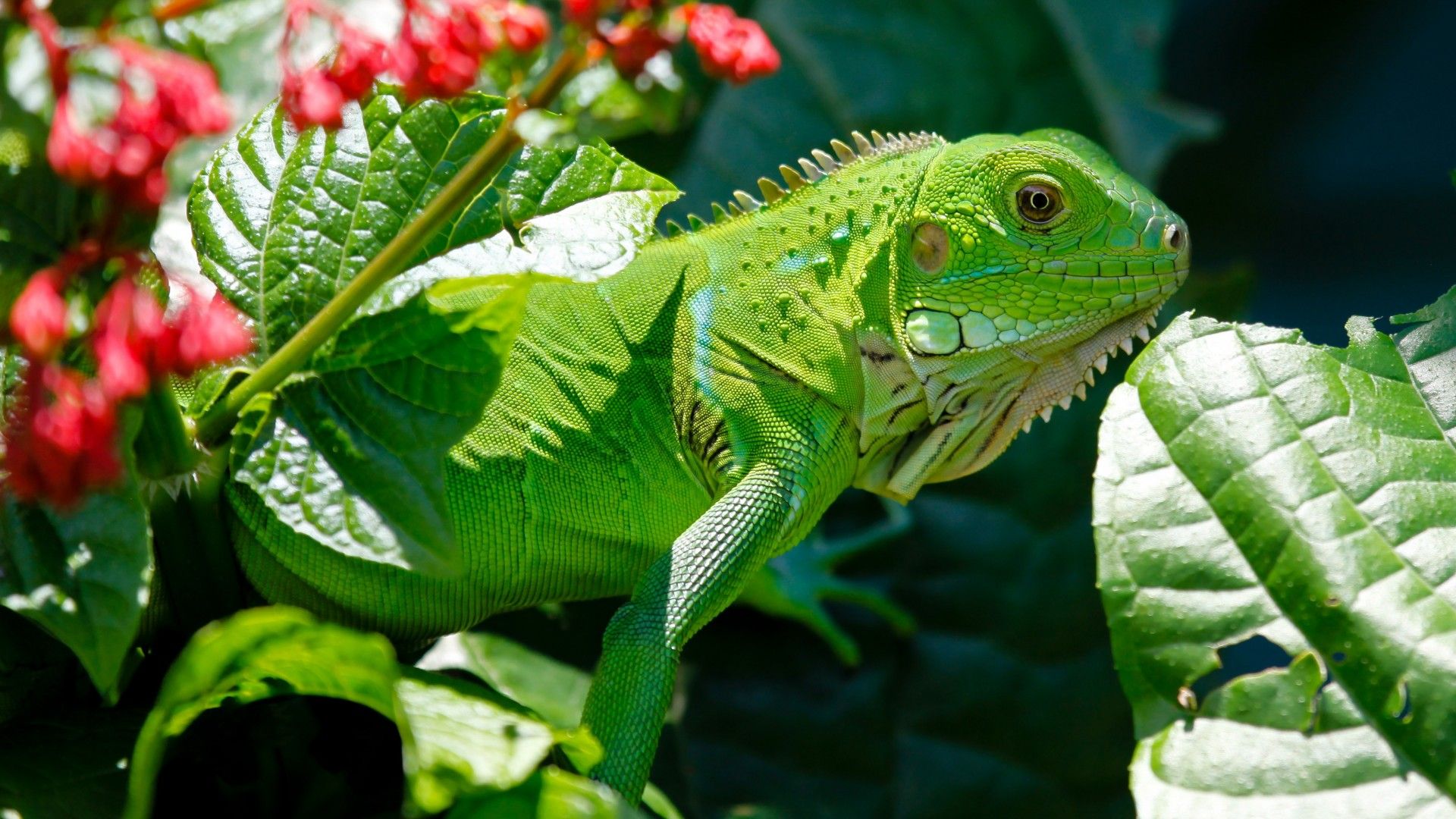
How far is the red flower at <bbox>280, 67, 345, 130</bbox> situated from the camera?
2.72 feet

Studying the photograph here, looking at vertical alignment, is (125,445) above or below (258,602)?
above

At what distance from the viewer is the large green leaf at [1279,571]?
1142 millimetres

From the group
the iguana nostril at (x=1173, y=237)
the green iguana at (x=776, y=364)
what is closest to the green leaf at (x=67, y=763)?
the green iguana at (x=776, y=364)

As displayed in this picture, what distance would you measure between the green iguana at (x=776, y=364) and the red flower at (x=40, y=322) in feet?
2.05

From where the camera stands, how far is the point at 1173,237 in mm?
1510

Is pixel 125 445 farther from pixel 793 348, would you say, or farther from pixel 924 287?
pixel 924 287

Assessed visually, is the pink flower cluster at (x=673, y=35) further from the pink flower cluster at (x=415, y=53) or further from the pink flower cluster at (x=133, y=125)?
the pink flower cluster at (x=133, y=125)

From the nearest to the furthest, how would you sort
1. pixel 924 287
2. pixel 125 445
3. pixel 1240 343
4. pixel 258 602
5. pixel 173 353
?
pixel 173 353
pixel 125 445
pixel 1240 343
pixel 258 602
pixel 924 287

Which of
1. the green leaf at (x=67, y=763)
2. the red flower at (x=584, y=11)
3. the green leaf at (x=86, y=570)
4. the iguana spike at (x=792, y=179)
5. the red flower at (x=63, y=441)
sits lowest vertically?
the green leaf at (x=67, y=763)

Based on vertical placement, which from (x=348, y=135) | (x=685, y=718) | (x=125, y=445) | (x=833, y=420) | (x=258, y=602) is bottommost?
(x=685, y=718)

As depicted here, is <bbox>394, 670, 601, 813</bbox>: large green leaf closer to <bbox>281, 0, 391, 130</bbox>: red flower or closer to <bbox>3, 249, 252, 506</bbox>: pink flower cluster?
<bbox>3, 249, 252, 506</bbox>: pink flower cluster

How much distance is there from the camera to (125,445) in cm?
98

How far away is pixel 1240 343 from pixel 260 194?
3.09 ft

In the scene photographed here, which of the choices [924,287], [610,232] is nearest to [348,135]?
[610,232]
